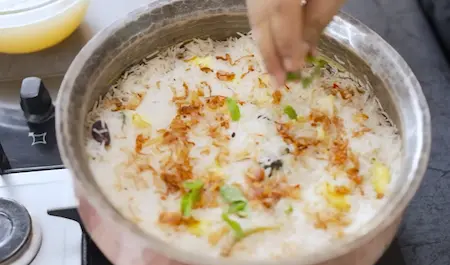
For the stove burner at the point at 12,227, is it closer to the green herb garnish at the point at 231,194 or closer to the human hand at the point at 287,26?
the green herb garnish at the point at 231,194

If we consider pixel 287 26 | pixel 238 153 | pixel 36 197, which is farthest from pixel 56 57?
pixel 287 26

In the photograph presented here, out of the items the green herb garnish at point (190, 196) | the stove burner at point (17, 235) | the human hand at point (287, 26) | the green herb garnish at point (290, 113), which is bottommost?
the stove burner at point (17, 235)

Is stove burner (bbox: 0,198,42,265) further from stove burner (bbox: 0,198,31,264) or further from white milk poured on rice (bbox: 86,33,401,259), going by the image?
white milk poured on rice (bbox: 86,33,401,259)

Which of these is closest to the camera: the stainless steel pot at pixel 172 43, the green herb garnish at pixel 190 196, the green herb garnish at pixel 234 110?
the stainless steel pot at pixel 172 43

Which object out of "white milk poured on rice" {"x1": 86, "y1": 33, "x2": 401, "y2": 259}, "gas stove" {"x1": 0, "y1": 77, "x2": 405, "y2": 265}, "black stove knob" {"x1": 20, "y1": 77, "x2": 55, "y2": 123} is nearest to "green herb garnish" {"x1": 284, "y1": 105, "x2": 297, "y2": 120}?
"white milk poured on rice" {"x1": 86, "y1": 33, "x2": 401, "y2": 259}

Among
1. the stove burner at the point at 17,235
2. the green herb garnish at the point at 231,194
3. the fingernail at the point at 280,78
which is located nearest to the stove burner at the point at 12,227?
the stove burner at the point at 17,235

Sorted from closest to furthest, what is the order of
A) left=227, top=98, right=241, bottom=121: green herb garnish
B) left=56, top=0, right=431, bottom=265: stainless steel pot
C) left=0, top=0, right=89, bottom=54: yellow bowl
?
left=56, top=0, right=431, bottom=265: stainless steel pot < left=227, top=98, right=241, bottom=121: green herb garnish < left=0, top=0, right=89, bottom=54: yellow bowl

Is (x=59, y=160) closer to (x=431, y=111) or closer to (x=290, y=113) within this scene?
(x=290, y=113)
